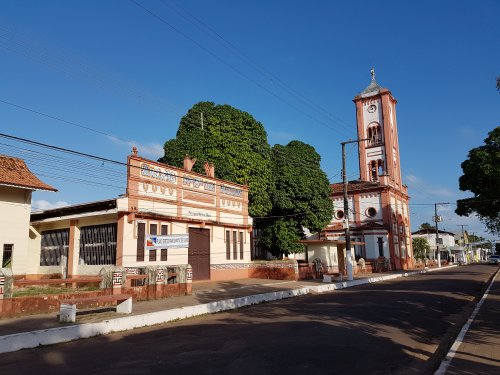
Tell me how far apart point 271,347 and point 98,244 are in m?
14.0

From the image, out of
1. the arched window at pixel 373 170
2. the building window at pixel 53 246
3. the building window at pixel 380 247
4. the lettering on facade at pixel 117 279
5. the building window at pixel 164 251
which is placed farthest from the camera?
the arched window at pixel 373 170

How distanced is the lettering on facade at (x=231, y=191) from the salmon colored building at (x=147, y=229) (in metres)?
0.06

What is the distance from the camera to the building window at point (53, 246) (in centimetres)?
2095

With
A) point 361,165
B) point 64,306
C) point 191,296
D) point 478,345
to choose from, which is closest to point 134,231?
point 191,296

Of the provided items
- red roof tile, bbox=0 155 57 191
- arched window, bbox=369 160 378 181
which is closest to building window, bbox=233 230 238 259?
red roof tile, bbox=0 155 57 191

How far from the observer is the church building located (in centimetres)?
4131

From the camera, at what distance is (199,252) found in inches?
902

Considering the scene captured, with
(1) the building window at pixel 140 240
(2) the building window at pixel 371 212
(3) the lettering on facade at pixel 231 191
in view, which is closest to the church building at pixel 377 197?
(2) the building window at pixel 371 212

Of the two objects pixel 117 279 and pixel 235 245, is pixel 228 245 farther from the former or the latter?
pixel 117 279

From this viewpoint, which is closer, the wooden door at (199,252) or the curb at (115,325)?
the curb at (115,325)

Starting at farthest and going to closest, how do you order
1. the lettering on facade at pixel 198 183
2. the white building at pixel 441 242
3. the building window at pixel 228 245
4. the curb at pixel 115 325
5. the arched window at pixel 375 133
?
the white building at pixel 441 242 → the arched window at pixel 375 133 → the building window at pixel 228 245 → the lettering on facade at pixel 198 183 → the curb at pixel 115 325

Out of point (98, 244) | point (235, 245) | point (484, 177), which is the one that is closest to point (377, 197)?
point (484, 177)

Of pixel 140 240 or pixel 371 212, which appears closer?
pixel 140 240

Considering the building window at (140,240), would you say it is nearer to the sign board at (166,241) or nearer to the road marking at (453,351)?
the sign board at (166,241)
